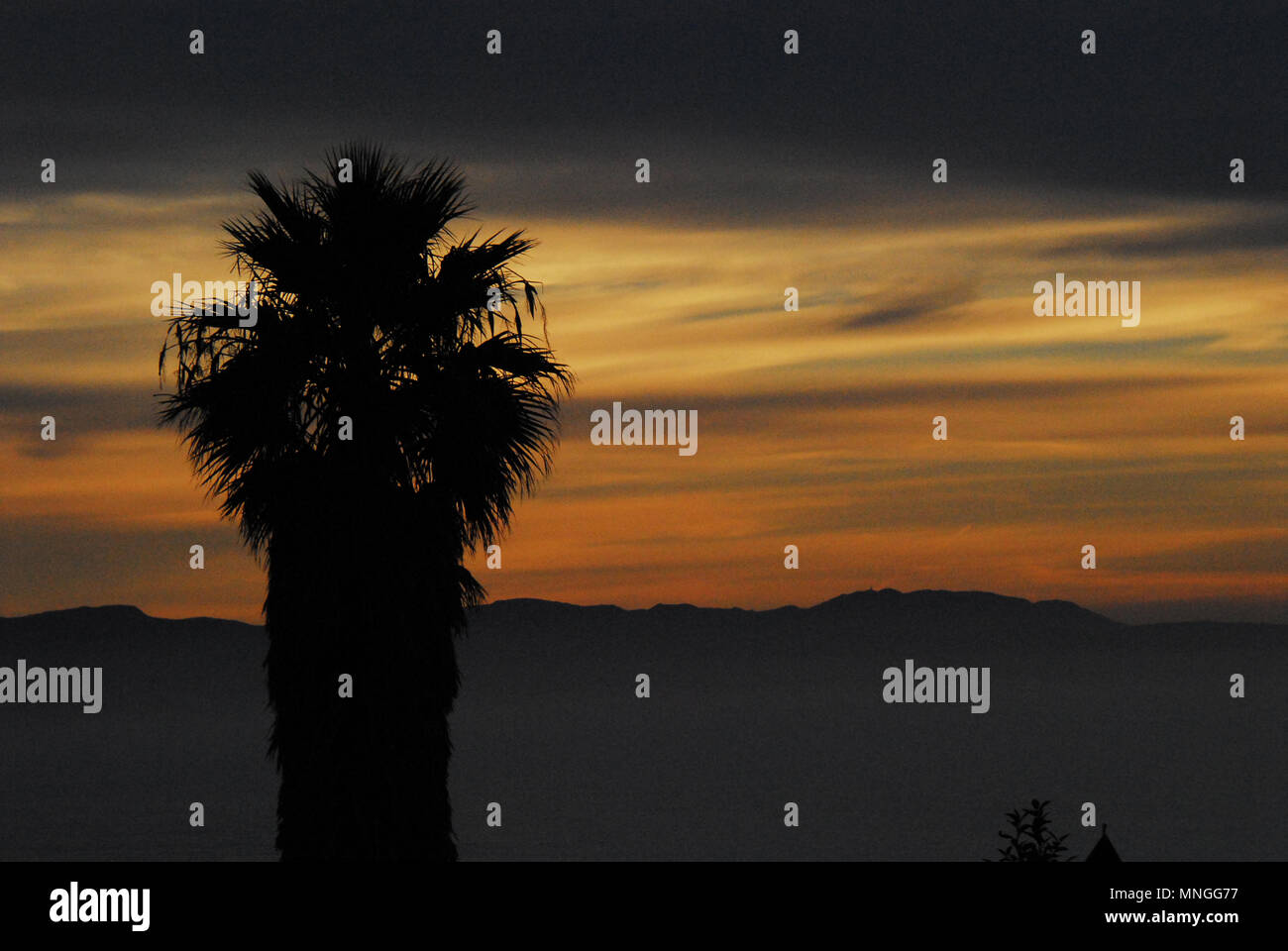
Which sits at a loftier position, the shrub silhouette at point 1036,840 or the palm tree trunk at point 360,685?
the palm tree trunk at point 360,685

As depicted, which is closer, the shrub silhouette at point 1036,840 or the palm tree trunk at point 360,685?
the palm tree trunk at point 360,685

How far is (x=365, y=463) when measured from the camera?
18.0m

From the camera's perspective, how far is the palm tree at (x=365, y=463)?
1722cm

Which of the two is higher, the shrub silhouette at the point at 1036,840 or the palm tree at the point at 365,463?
the palm tree at the point at 365,463

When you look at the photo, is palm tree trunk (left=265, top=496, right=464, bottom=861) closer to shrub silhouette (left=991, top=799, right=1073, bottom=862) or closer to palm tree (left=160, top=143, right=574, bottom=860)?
palm tree (left=160, top=143, right=574, bottom=860)

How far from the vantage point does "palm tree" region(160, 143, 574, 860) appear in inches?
678

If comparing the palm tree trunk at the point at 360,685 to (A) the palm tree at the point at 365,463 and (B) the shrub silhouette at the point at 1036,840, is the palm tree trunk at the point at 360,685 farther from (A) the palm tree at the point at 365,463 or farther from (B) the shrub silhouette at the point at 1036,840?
(B) the shrub silhouette at the point at 1036,840

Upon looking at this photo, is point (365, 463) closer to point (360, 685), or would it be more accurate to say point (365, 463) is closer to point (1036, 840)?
point (360, 685)

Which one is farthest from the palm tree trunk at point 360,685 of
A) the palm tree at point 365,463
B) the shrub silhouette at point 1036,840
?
the shrub silhouette at point 1036,840

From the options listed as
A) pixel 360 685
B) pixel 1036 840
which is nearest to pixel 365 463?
pixel 360 685

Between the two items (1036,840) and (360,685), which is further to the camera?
(1036,840)
